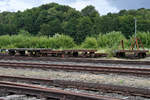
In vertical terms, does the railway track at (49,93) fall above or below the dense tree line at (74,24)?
below

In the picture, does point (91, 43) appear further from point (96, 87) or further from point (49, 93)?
point (49, 93)

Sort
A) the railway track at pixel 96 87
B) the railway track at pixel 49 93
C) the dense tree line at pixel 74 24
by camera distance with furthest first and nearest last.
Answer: the dense tree line at pixel 74 24 < the railway track at pixel 96 87 < the railway track at pixel 49 93

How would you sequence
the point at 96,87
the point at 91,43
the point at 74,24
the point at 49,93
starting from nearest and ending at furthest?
the point at 49,93 → the point at 96,87 → the point at 91,43 → the point at 74,24

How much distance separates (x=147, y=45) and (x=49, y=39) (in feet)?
53.2

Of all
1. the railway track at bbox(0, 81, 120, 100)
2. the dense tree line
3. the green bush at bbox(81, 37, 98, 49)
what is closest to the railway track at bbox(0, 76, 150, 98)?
the railway track at bbox(0, 81, 120, 100)

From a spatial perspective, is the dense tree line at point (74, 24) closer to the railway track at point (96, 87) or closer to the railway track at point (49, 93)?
the railway track at point (96, 87)

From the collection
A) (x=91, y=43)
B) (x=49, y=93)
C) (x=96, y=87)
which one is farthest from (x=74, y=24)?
(x=49, y=93)

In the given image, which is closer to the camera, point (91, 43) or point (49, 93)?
point (49, 93)

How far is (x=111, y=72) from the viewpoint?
10.1 meters

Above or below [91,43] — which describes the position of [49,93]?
below

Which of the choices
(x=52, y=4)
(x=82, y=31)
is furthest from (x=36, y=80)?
(x=52, y=4)

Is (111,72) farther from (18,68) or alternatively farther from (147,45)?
(147,45)

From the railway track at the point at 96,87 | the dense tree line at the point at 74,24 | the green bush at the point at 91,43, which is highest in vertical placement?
the dense tree line at the point at 74,24

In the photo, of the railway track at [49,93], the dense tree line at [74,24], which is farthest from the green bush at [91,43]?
the railway track at [49,93]
